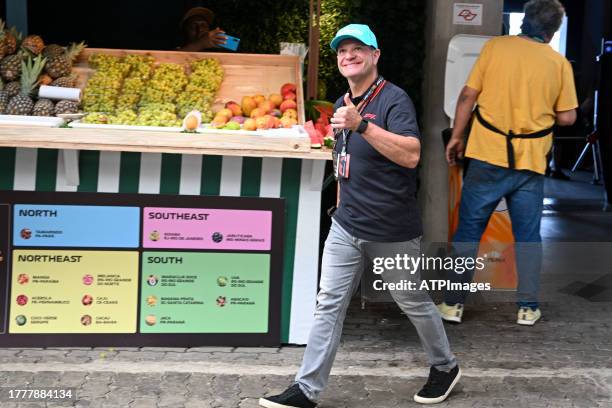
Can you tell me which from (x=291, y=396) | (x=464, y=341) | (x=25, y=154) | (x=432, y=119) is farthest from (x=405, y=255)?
(x=432, y=119)

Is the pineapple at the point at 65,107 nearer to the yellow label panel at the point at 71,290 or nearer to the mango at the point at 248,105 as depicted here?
the yellow label panel at the point at 71,290

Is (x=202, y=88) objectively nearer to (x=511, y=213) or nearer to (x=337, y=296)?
(x=337, y=296)

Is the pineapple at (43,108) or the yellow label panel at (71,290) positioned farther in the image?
the pineapple at (43,108)

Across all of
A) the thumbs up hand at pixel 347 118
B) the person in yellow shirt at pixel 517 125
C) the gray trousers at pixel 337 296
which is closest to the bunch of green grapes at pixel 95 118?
the gray trousers at pixel 337 296

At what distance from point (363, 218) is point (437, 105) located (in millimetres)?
3206

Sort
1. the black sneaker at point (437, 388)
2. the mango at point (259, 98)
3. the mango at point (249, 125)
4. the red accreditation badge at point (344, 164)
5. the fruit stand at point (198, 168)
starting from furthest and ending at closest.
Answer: the mango at point (259, 98)
the mango at point (249, 125)
the fruit stand at point (198, 168)
the black sneaker at point (437, 388)
the red accreditation badge at point (344, 164)

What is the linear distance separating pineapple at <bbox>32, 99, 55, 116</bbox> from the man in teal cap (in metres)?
1.94

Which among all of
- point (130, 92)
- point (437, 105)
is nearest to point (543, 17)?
point (437, 105)

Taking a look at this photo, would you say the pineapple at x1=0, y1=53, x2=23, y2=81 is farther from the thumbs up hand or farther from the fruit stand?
the thumbs up hand

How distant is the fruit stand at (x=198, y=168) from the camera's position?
197 inches

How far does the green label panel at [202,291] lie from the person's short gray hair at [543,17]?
2264 millimetres

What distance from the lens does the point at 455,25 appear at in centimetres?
719

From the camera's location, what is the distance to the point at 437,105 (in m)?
7.36

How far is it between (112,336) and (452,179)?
2.75 metres
